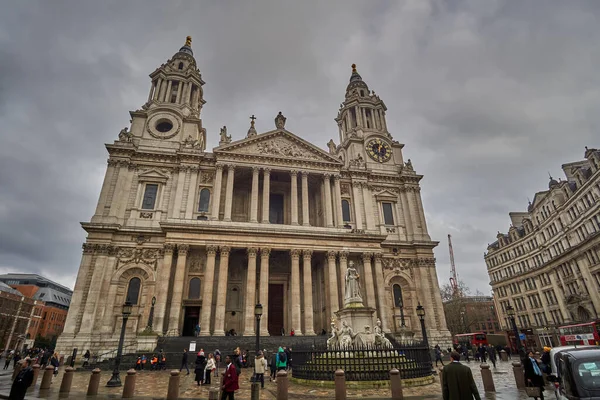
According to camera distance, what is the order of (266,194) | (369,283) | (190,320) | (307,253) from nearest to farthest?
(190,320), (307,253), (369,283), (266,194)

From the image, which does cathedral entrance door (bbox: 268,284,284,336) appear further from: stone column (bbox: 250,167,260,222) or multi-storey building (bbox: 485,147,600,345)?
multi-storey building (bbox: 485,147,600,345)

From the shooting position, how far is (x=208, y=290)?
86.7 feet

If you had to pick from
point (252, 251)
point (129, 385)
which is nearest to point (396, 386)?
point (129, 385)

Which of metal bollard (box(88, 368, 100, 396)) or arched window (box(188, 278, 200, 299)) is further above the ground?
arched window (box(188, 278, 200, 299))

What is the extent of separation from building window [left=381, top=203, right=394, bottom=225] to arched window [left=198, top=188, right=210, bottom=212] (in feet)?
62.3

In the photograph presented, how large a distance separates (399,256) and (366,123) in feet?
61.5

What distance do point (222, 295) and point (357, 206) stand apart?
54.7ft

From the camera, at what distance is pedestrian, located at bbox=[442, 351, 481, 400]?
18.9ft

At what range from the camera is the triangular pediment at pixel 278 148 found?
3362 cm

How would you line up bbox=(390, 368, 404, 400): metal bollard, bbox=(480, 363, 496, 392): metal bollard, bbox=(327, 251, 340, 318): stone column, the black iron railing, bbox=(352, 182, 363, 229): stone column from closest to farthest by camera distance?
bbox=(390, 368, 404, 400): metal bollard
bbox=(480, 363, 496, 392): metal bollard
the black iron railing
bbox=(327, 251, 340, 318): stone column
bbox=(352, 182, 363, 229): stone column

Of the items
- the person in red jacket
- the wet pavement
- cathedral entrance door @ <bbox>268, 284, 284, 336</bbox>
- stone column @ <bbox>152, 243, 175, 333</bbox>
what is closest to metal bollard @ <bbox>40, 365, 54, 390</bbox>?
the wet pavement

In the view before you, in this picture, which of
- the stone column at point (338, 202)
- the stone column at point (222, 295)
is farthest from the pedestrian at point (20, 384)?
the stone column at point (338, 202)

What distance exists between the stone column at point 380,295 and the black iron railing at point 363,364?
1560 cm

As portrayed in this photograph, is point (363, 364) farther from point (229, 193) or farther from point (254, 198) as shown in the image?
point (229, 193)
